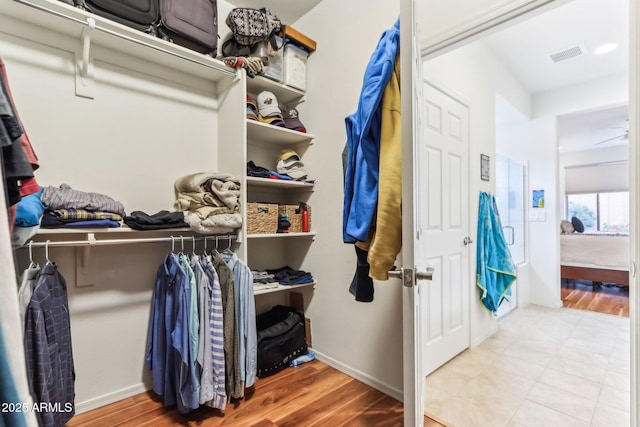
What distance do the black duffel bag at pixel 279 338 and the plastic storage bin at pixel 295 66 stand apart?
1.79 m

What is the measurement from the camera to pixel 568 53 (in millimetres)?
2998

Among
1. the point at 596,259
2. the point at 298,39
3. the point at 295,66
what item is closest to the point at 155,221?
the point at 295,66

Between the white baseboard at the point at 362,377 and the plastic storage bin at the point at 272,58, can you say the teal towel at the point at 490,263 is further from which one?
the plastic storage bin at the point at 272,58

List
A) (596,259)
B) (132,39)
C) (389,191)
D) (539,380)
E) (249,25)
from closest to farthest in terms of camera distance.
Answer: (389,191)
(132,39)
(249,25)
(539,380)
(596,259)

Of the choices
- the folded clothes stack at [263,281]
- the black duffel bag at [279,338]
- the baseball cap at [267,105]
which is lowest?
the black duffel bag at [279,338]

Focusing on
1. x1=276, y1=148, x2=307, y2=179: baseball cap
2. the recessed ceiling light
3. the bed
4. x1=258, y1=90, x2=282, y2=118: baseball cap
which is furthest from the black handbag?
the bed

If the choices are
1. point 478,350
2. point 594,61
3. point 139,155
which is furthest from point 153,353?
point 594,61

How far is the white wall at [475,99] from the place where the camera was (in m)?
2.41

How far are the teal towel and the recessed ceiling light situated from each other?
6.05 feet

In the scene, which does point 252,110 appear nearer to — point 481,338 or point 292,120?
point 292,120

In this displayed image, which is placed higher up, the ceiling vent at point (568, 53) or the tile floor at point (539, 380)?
the ceiling vent at point (568, 53)

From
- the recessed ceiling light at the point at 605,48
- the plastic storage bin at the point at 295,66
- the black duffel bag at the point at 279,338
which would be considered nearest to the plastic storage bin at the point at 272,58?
the plastic storage bin at the point at 295,66

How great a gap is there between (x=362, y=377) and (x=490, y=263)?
1576 millimetres

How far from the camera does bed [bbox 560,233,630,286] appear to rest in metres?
4.26
